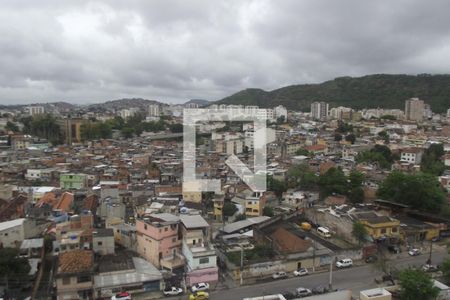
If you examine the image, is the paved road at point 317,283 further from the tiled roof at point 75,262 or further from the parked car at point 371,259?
the tiled roof at point 75,262

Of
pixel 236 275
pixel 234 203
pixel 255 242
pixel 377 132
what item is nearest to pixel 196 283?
pixel 236 275

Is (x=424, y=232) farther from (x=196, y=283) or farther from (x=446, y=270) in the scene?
(x=196, y=283)

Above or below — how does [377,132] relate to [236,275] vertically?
above

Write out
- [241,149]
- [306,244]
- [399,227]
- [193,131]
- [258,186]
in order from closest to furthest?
[306,244], [399,227], [258,186], [241,149], [193,131]

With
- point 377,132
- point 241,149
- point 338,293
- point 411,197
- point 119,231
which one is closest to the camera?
point 338,293

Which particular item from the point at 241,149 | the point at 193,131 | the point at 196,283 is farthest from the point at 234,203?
the point at 193,131

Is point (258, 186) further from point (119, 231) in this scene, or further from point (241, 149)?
point (241, 149)

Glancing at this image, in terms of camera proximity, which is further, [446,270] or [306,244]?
[306,244]

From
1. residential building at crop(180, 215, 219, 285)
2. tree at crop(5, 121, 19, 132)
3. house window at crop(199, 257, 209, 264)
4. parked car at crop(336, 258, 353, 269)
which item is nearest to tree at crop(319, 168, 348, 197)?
parked car at crop(336, 258, 353, 269)

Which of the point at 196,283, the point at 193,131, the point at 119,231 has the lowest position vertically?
the point at 196,283

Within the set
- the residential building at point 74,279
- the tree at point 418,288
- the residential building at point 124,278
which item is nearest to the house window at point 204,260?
the residential building at point 124,278
